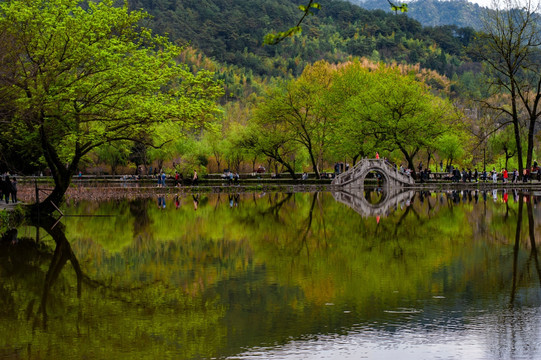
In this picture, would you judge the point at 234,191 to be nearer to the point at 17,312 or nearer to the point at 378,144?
the point at 378,144

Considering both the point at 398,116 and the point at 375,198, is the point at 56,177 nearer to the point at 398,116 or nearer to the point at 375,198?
the point at 375,198

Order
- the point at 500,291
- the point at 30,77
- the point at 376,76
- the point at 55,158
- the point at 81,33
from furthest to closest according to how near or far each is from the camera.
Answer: the point at 376,76
the point at 55,158
the point at 81,33
the point at 30,77
the point at 500,291

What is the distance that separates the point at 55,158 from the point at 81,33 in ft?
20.7

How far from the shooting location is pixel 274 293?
1403 centimetres

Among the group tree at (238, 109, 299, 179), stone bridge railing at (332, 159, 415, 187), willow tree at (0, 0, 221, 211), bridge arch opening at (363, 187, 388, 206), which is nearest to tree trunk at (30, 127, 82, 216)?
willow tree at (0, 0, 221, 211)

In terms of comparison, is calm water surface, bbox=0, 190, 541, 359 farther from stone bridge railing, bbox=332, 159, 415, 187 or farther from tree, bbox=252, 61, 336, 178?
tree, bbox=252, 61, 336, 178

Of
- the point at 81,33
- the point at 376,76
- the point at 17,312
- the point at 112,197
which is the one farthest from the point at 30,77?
the point at 376,76

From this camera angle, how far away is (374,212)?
3600 cm

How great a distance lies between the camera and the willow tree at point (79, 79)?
30672mm

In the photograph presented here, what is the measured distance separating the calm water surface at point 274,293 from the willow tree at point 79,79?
22.1 feet

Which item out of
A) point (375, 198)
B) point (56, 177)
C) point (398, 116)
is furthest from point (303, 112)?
point (56, 177)

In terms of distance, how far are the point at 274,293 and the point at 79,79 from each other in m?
21.6

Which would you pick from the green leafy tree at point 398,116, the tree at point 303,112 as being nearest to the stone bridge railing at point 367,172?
the green leafy tree at point 398,116

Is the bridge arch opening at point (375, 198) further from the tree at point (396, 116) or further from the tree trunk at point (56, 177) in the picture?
the tree trunk at point (56, 177)
